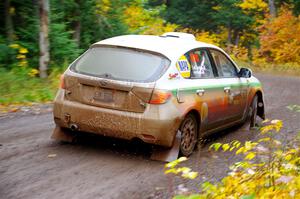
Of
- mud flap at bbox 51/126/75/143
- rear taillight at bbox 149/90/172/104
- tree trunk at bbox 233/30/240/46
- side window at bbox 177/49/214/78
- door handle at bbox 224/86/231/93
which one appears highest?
side window at bbox 177/49/214/78

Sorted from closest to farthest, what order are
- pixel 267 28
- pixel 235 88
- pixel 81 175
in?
pixel 81 175, pixel 235 88, pixel 267 28

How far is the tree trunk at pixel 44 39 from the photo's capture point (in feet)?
45.2

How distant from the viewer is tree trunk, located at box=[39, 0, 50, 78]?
13.8 meters

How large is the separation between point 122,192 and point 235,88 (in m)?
3.76

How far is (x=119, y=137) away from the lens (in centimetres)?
683

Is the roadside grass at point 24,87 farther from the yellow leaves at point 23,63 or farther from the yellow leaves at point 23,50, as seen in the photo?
the yellow leaves at point 23,50

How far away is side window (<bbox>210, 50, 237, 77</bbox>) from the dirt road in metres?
1.18

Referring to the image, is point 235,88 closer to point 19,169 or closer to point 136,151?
point 136,151

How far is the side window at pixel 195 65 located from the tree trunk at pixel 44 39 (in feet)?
23.0

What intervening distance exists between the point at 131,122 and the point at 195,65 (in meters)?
1.60

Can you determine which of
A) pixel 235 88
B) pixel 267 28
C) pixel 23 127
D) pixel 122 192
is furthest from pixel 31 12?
pixel 267 28

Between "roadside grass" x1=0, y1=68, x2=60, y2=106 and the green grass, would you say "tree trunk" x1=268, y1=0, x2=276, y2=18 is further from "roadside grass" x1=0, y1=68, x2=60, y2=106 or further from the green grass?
"roadside grass" x1=0, y1=68, x2=60, y2=106

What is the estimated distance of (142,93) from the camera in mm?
6621

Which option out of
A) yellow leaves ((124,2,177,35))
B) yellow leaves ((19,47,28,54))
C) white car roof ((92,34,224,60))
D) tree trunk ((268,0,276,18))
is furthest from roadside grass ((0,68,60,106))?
tree trunk ((268,0,276,18))
